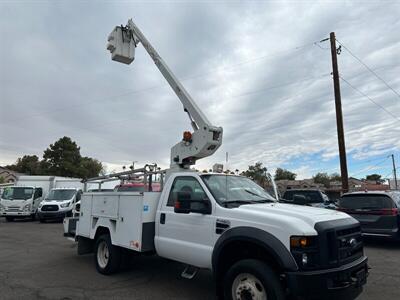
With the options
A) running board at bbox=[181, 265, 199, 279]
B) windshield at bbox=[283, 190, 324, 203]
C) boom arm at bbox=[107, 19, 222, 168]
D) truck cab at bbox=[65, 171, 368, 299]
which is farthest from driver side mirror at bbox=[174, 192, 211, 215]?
windshield at bbox=[283, 190, 324, 203]

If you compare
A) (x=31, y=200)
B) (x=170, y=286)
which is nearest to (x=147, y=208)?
(x=170, y=286)

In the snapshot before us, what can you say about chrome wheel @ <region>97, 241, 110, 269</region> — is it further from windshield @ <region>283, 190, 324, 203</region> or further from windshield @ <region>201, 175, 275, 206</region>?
windshield @ <region>283, 190, 324, 203</region>

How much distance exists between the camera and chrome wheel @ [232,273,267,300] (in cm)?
419

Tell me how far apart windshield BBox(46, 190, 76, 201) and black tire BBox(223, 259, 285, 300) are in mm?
18128

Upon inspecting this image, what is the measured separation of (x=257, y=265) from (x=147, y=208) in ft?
8.28

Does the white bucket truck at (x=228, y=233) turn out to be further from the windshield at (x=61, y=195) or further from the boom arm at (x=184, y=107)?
the windshield at (x=61, y=195)

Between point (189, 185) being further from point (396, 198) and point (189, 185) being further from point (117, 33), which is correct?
point (396, 198)

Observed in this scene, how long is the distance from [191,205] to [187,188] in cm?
75

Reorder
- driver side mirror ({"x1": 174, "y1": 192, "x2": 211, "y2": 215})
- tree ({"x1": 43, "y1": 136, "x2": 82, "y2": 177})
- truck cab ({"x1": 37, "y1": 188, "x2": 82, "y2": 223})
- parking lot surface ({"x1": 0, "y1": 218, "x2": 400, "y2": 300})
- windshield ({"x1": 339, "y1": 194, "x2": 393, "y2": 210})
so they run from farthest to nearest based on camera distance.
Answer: tree ({"x1": 43, "y1": 136, "x2": 82, "y2": 177}) → truck cab ({"x1": 37, "y1": 188, "x2": 82, "y2": 223}) → windshield ({"x1": 339, "y1": 194, "x2": 393, "y2": 210}) → parking lot surface ({"x1": 0, "y1": 218, "x2": 400, "y2": 300}) → driver side mirror ({"x1": 174, "y1": 192, "x2": 211, "y2": 215})

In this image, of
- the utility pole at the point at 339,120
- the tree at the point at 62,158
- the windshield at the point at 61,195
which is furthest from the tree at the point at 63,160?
the utility pole at the point at 339,120

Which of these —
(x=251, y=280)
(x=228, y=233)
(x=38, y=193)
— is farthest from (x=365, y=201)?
(x=38, y=193)

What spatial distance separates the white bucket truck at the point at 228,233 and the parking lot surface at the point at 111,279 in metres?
0.49

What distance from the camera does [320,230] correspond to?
4.10 meters

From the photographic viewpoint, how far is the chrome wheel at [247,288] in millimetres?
4188
